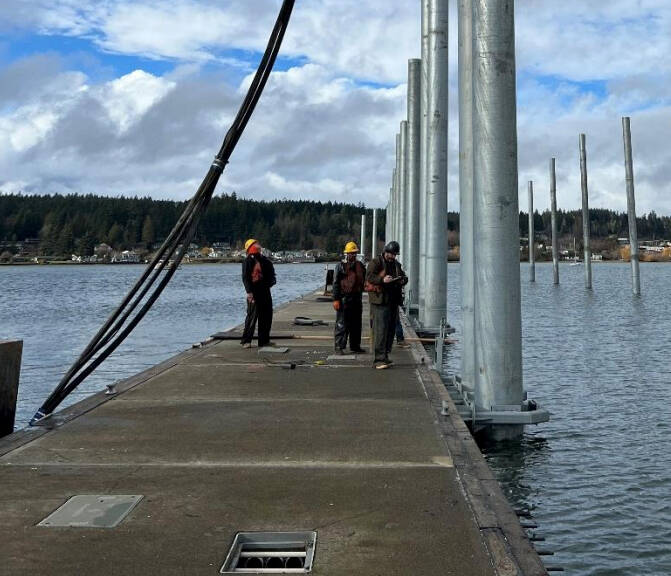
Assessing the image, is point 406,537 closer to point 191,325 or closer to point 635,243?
point 191,325

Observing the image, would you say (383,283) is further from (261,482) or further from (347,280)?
(261,482)

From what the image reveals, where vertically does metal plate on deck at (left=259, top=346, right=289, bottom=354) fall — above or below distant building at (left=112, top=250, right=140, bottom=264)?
below

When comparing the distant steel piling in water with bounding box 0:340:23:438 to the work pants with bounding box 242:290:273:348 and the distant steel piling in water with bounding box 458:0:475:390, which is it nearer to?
the distant steel piling in water with bounding box 458:0:475:390

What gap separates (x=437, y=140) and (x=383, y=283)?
902cm

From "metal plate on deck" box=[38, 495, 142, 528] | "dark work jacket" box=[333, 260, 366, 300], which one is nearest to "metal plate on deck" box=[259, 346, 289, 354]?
"dark work jacket" box=[333, 260, 366, 300]

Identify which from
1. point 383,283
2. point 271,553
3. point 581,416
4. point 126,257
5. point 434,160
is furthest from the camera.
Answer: point 126,257

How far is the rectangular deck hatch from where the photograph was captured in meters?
4.88

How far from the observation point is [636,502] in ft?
29.7

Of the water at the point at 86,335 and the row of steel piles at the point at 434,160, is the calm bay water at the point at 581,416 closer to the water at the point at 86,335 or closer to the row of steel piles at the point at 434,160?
the water at the point at 86,335

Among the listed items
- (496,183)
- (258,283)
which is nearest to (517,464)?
(496,183)

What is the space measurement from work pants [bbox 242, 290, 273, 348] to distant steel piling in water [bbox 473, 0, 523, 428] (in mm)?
6315

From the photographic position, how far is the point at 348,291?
1438 cm

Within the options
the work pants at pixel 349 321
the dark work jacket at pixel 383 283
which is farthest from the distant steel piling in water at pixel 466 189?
the work pants at pixel 349 321

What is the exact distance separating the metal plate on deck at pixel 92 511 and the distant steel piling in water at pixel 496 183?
490cm
